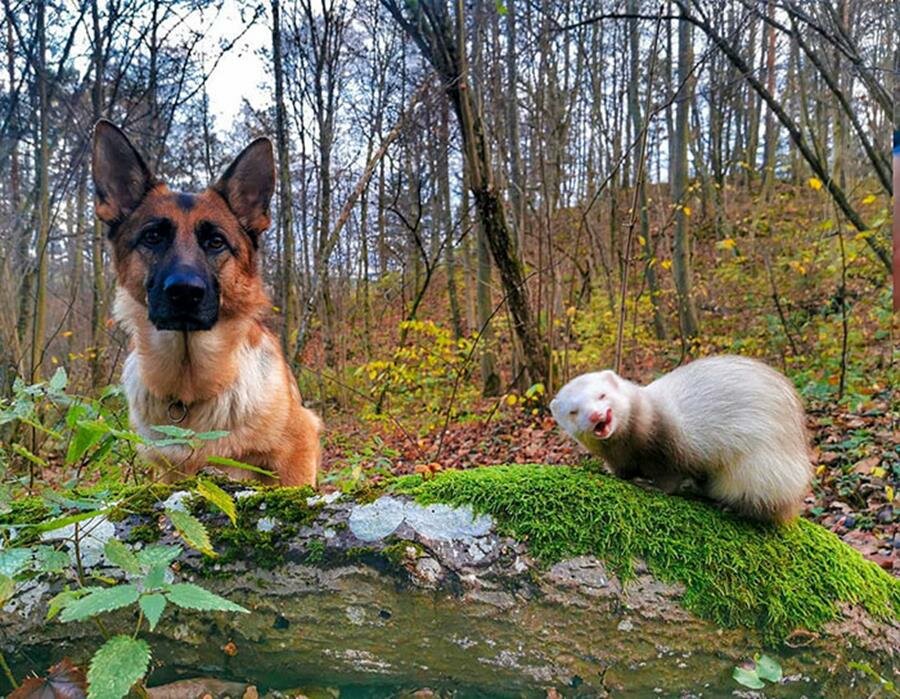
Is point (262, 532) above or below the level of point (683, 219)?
below

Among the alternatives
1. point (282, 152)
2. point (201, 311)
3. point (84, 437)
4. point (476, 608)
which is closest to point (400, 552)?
point (476, 608)

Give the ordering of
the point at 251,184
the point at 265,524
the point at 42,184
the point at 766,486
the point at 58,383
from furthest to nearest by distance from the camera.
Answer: the point at 42,184
the point at 251,184
the point at 766,486
the point at 265,524
the point at 58,383

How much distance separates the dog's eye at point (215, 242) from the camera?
10.8 feet

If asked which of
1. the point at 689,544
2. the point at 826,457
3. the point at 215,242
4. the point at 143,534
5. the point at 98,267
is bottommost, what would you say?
the point at 826,457

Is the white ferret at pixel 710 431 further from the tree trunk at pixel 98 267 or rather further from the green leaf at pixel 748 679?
the tree trunk at pixel 98 267

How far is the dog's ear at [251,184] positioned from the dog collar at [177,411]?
974 mm

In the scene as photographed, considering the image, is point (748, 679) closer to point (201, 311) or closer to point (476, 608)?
point (476, 608)

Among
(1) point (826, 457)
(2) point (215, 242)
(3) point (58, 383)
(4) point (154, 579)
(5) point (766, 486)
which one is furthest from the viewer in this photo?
(1) point (826, 457)

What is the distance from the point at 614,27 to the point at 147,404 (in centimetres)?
1548

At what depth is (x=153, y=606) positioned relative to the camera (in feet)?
4.09

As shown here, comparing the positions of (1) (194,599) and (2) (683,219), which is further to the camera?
(2) (683,219)

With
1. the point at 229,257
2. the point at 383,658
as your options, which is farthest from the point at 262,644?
the point at 229,257

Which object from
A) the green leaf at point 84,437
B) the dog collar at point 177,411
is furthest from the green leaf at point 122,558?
the dog collar at point 177,411

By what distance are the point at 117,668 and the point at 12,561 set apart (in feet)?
1.23
